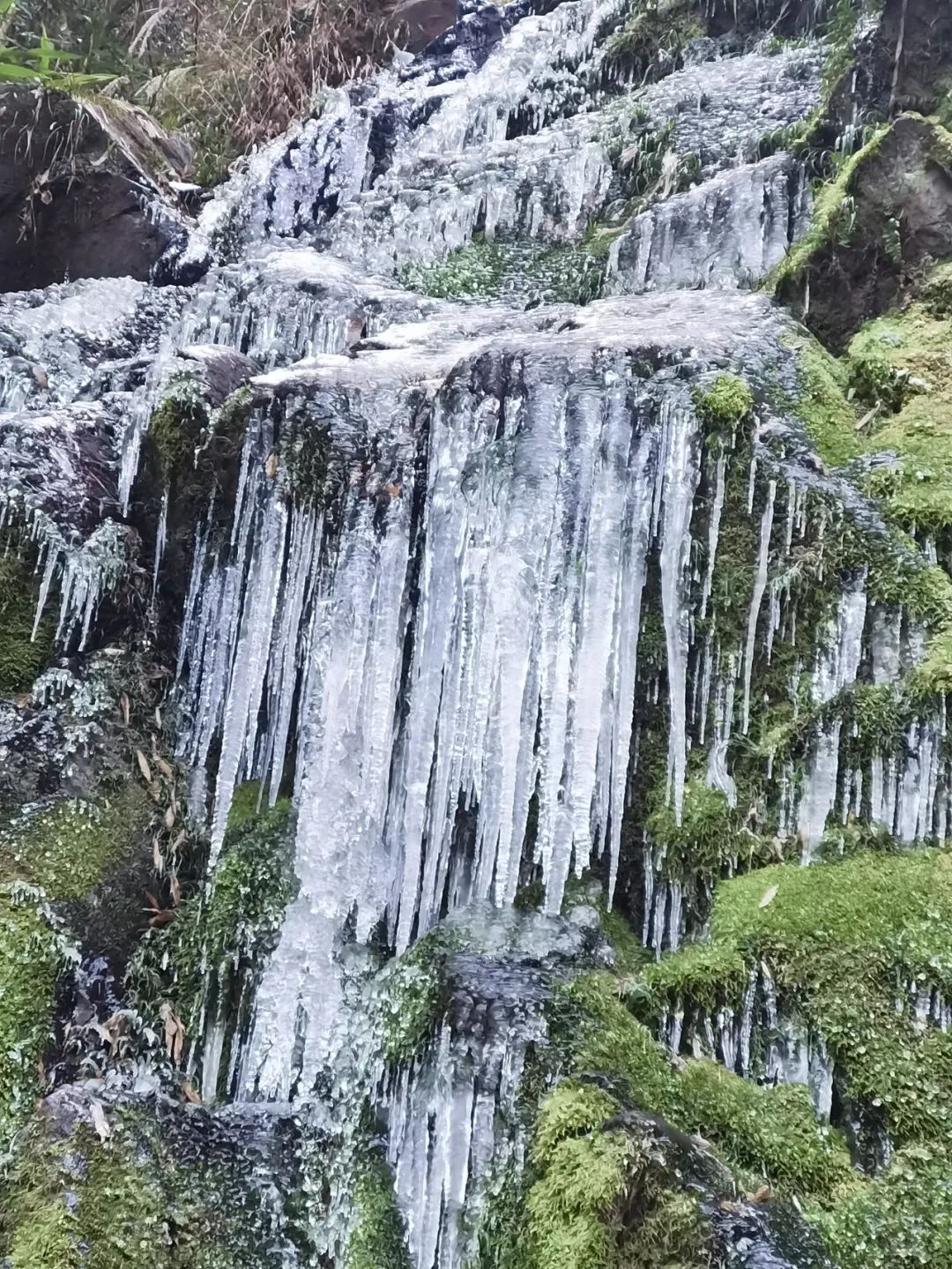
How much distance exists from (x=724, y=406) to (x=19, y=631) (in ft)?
11.3

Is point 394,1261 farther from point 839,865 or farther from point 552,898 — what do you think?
point 839,865

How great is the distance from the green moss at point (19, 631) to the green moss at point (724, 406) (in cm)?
325

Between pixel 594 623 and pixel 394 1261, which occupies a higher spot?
pixel 594 623

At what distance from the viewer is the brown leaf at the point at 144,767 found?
4836 mm

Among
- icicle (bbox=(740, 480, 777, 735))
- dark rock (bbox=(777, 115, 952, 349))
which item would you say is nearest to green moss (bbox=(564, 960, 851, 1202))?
icicle (bbox=(740, 480, 777, 735))

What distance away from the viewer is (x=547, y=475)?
435 cm

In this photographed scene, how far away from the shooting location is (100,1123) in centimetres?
360

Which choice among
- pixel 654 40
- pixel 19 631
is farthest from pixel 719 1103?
pixel 654 40

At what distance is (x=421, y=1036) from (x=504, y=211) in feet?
19.3

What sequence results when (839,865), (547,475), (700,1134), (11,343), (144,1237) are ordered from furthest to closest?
(11,343) < (547,475) < (839,865) < (144,1237) < (700,1134)

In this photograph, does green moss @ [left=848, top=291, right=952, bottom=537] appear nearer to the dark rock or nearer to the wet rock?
the dark rock

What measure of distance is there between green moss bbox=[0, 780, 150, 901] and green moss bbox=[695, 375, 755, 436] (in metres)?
3.08

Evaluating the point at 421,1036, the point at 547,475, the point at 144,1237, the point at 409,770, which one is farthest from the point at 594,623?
the point at 144,1237

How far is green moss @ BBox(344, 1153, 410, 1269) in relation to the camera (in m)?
3.41
